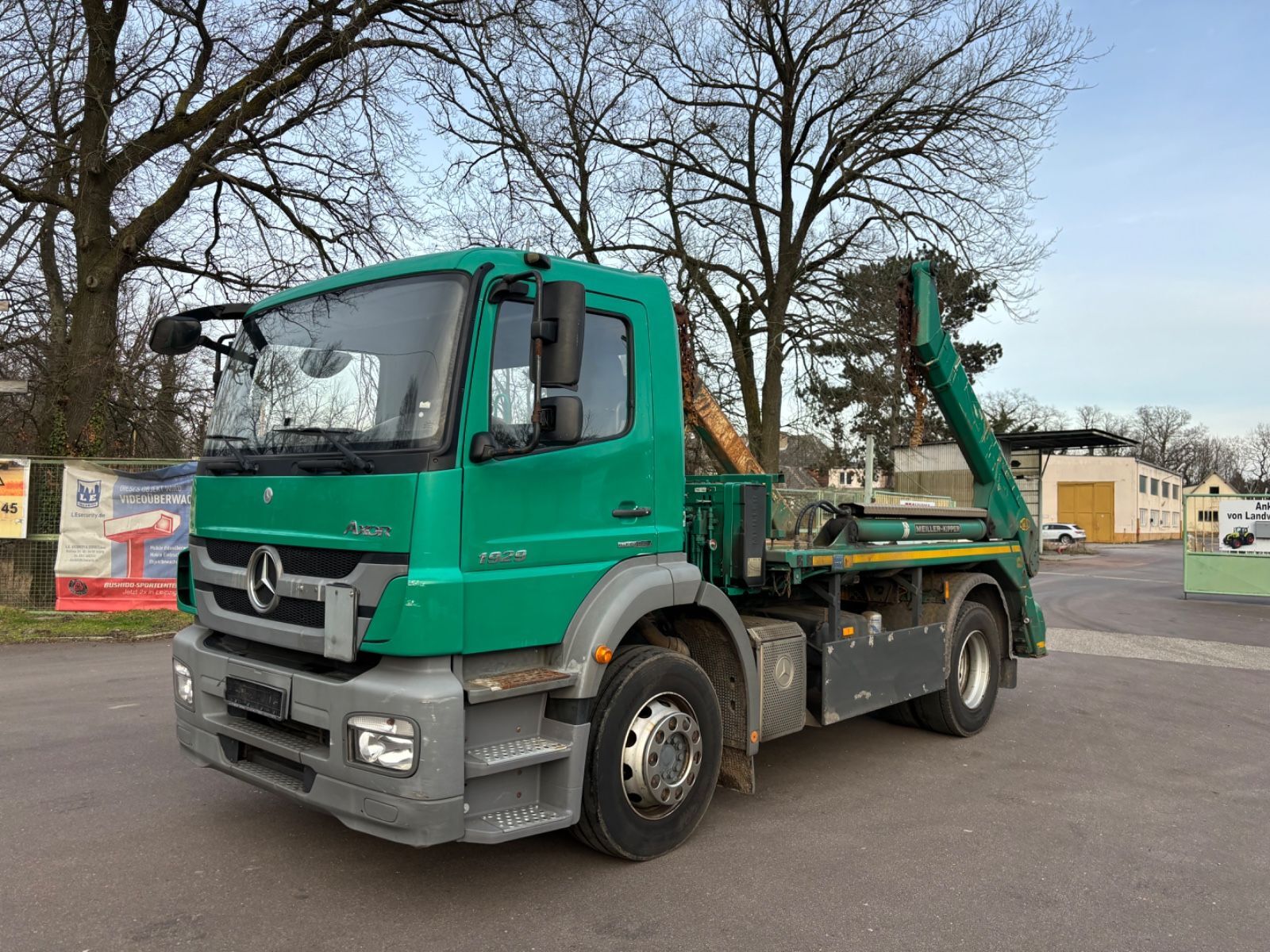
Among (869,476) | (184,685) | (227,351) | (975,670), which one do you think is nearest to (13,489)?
(227,351)

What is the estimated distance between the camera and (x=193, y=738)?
4.25m

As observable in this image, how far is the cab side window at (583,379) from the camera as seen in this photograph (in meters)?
3.75

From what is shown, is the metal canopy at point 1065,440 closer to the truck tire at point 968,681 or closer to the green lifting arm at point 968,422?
the green lifting arm at point 968,422

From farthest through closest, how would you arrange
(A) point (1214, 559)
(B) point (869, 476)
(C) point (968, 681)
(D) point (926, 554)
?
(A) point (1214, 559), (B) point (869, 476), (C) point (968, 681), (D) point (926, 554)

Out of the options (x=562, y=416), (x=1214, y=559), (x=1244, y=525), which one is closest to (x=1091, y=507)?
(x=1214, y=559)

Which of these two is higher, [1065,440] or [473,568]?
[1065,440]

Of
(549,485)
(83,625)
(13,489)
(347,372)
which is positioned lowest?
(83,625)

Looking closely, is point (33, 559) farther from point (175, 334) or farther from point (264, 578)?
point (264, 578)

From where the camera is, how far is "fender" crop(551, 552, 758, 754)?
3.88 meters

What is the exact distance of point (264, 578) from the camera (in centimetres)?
393

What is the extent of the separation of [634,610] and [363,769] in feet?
4.35

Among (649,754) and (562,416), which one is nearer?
(562,416)

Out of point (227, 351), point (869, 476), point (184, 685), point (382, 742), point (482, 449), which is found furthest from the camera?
point (869, 476)

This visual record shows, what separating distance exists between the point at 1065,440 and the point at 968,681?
5.70 meters
